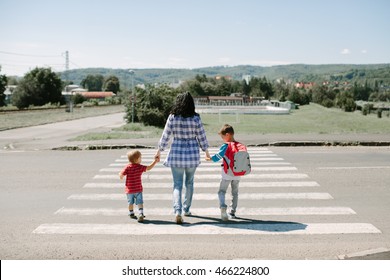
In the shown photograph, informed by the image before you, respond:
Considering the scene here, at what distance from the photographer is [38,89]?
73.6 meters

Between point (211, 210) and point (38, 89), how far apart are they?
241ft

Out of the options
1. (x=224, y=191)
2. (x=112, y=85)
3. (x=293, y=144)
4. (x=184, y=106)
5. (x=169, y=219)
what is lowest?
(x=169, y=219)

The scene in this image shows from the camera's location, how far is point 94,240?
220 inches

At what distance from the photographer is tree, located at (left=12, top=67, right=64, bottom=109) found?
234ft

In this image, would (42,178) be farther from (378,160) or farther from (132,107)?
(132,107)

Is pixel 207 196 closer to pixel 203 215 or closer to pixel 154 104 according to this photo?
pixel 203 215

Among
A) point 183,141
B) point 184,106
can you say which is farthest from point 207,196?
point 184,106

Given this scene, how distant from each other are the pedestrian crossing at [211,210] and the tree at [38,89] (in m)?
68.1

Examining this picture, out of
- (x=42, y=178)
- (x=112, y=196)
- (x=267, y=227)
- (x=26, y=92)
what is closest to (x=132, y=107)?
(x=42, y=178)

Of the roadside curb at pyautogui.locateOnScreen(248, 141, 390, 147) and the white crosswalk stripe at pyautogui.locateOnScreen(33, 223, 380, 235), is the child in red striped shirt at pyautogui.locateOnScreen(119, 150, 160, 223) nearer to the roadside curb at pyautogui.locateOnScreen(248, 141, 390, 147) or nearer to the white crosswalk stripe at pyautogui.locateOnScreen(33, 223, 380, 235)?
Answer: the white crosswalk stripe at pyautogui.locateOnScreen(33, 223, 380, 235)

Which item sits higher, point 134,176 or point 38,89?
point 38,89

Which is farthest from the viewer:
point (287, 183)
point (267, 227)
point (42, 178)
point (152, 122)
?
point (152, 122)
